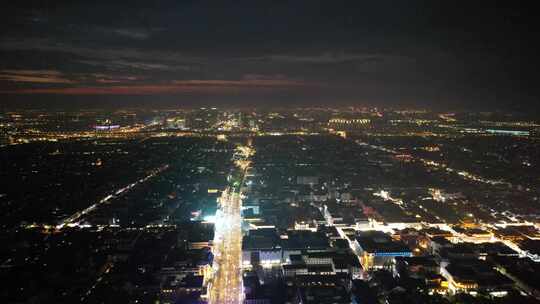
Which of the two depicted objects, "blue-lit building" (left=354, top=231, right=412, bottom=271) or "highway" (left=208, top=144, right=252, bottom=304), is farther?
"blue-lit building" (left=354, top=231, right=412, bottom=271)

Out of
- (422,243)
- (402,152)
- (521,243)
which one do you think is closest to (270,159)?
(402,152)

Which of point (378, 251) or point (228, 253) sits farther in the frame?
point (228, 253)

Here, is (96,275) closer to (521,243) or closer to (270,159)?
(521,243)

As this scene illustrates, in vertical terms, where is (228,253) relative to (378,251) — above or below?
below

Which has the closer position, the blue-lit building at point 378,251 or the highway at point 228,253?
the highway at point 228,253
